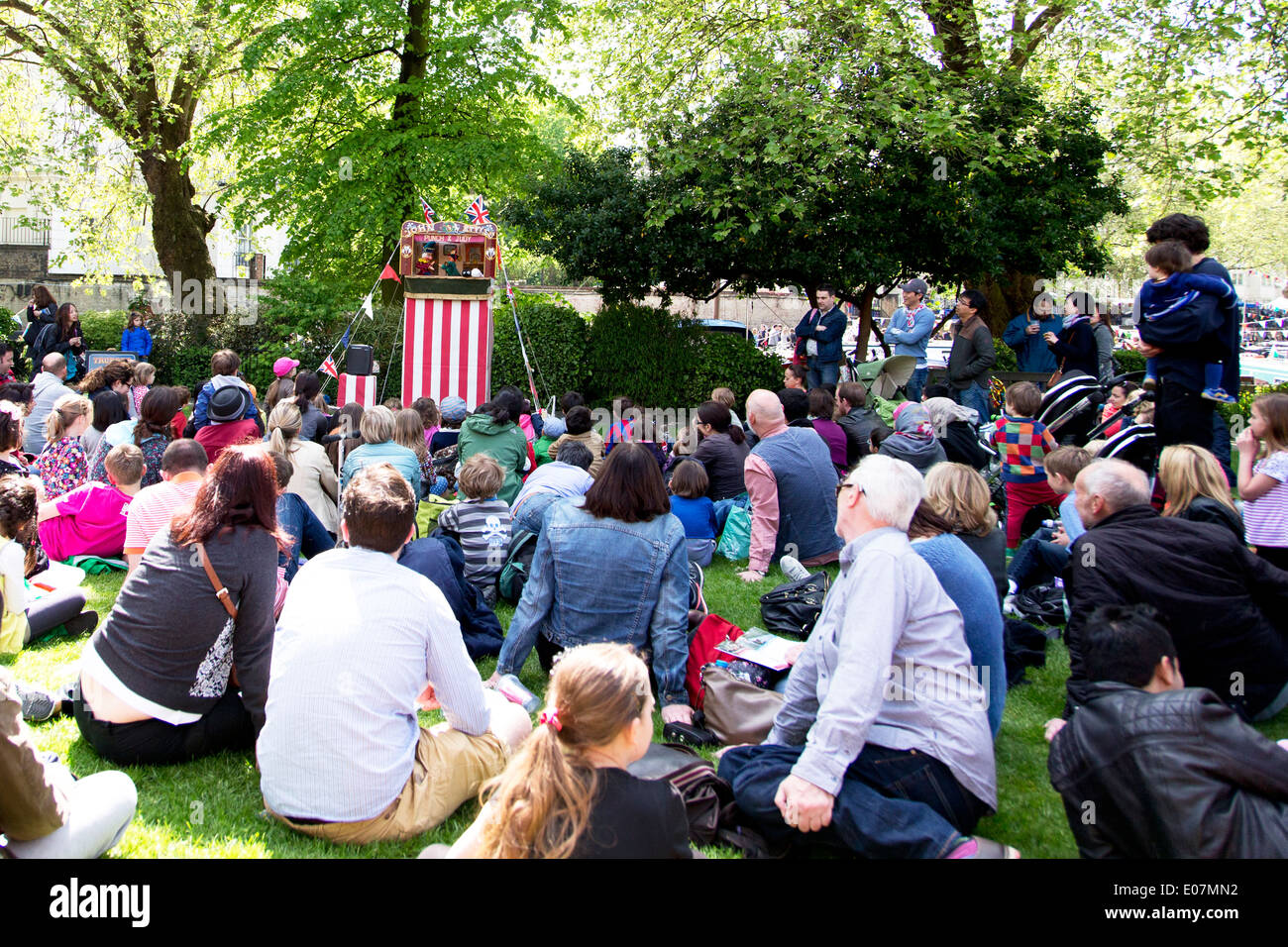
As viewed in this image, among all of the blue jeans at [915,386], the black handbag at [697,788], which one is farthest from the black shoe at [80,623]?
the blue jeans at [915,386]

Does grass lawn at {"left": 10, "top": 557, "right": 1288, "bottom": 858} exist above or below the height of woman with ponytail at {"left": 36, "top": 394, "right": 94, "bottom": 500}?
below

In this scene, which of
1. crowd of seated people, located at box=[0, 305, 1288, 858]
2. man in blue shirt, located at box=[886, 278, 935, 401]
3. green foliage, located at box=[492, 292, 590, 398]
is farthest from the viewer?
green foliage, located at box=[492, 292, 590, 398]

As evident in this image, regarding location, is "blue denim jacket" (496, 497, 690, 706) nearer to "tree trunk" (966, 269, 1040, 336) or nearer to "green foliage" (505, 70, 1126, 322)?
"green foliage" (505, 70, 1126, 322)

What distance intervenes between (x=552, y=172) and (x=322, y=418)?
6816 millimetres

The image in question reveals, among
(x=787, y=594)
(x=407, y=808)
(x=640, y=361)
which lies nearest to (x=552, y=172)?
(x=640, y=361)

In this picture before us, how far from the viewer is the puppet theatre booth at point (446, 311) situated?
40.1ft

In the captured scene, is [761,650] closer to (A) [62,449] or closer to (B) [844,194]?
(A) [62,449]

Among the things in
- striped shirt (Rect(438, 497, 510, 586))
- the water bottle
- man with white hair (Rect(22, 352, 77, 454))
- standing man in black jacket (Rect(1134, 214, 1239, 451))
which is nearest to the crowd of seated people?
the water bottle

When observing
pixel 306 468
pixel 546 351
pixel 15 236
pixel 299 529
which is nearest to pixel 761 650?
pixel 299 529

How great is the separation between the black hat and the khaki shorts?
4625mm

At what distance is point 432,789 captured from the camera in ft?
11.1

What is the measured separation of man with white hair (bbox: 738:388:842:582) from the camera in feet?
22.0
